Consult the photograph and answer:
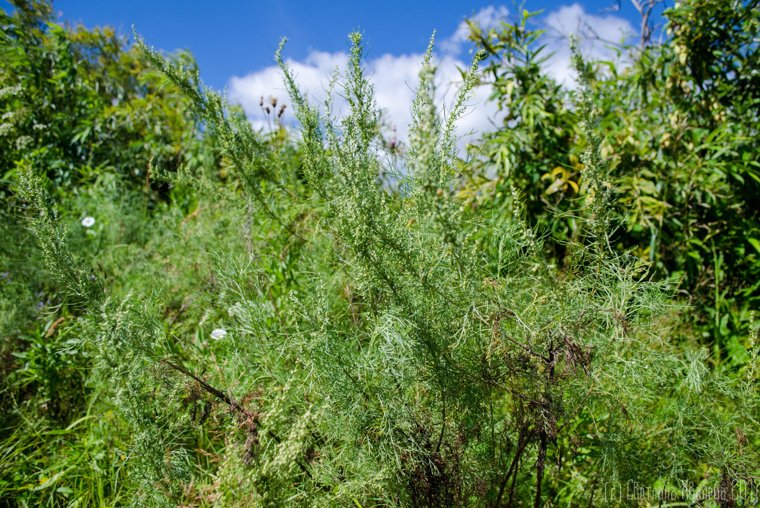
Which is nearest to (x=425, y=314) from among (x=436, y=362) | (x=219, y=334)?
(x=436, y=362)

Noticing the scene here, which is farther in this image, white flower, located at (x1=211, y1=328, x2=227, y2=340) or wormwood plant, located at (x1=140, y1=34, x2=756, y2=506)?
→ white flower, located at (x1=211, y1=328, x2=227, y2=340)

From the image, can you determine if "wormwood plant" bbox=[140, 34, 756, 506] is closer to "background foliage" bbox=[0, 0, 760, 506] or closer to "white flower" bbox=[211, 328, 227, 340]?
"background foliage" bbox=[0, 0, 760, 506]

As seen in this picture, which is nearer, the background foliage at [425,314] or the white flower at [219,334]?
the background foliage at [425,314]

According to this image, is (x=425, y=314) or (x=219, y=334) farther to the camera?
(x=219, y=334)

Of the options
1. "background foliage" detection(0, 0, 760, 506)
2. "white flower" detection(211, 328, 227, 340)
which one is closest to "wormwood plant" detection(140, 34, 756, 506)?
"background foliage" detection(0, 0, 760, 506)

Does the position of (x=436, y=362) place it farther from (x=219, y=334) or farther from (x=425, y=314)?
(x=219, y=334)

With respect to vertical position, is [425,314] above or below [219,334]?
above

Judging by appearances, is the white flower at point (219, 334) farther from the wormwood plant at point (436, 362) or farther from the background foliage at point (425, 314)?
the wormwood plant at point (436, 362)

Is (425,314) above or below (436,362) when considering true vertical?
above

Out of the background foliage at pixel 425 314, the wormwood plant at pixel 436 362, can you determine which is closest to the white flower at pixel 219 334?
the background foliage at pixel 425 314

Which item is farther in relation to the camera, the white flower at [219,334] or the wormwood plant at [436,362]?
the white flower at [219,334]

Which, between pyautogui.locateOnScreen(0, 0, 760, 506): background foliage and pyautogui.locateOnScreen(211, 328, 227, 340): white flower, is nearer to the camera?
pyautogui.locateOnScreen(0, 0, 760, 506): background foliage

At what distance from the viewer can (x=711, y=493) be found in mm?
1727

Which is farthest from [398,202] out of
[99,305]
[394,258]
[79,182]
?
[79,182]
